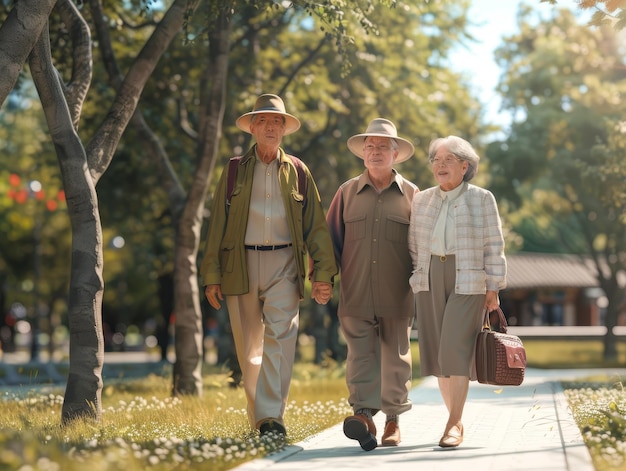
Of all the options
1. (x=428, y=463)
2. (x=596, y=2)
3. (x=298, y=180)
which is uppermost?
(x=596, y=2)

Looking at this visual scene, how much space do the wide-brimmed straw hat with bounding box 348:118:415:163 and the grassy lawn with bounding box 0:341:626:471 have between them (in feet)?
8.16

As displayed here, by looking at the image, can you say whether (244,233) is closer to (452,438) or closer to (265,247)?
(265,247)

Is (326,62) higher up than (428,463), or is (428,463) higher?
(326,62)

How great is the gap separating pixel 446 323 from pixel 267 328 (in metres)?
1.42

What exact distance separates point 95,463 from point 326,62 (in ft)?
50.0

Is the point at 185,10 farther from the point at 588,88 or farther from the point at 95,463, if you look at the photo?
the point at 588,88

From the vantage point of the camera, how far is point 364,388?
8305 mm

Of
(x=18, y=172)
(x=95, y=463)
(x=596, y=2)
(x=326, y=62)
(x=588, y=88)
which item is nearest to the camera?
(x=95, y=463)

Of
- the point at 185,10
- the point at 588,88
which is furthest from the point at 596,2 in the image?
the point at 588,88

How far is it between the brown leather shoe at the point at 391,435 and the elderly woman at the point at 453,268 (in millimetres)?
420

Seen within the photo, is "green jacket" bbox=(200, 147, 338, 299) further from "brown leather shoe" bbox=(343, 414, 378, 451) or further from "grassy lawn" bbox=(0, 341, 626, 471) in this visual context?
"grassy lawn" bbox=(0, 341, 626, 471)

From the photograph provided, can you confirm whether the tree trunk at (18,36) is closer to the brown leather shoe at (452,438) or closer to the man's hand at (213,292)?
the man's hand at (213,292)

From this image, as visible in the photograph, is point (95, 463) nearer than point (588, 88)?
Yes

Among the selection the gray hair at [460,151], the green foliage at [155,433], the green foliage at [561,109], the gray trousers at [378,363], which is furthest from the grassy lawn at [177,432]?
the green foliage at [561,109]
